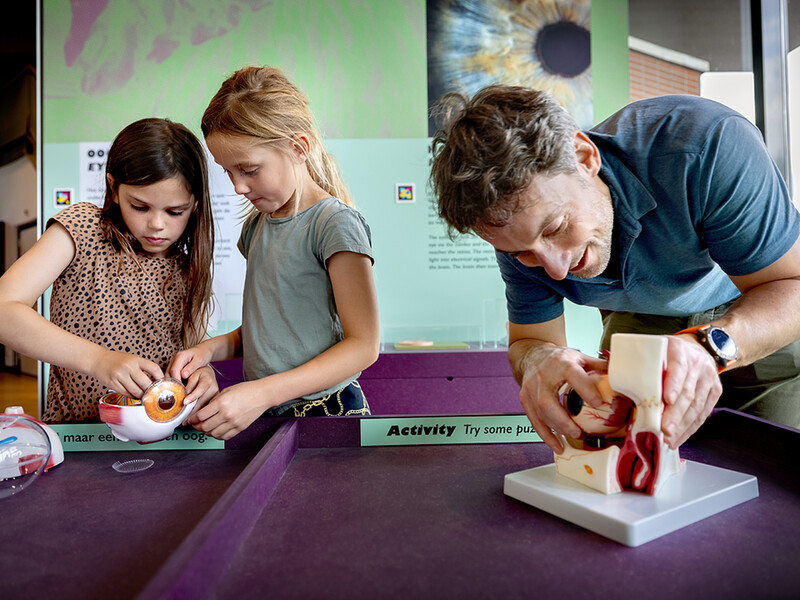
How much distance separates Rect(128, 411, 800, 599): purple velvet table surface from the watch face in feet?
0.57

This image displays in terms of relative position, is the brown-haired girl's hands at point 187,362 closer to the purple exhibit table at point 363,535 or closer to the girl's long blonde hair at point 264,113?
the purple exhibit table at point 363,535

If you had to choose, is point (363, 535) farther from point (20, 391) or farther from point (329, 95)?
point (20, 391)

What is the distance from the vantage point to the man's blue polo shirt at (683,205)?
0.99 m

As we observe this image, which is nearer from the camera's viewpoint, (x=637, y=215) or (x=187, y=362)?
(x=637, y=215)

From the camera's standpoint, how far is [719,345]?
85cm

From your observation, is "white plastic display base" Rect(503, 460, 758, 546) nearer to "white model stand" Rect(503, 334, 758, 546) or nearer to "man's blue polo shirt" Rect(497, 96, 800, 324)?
"white model stand" Rect(503, 334, 758, 546)

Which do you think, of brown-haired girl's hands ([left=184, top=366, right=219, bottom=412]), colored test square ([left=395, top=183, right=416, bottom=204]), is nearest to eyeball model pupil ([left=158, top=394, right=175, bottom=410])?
brown-haired girl's hands ([left=184, top=366, right=219, bottom=412])

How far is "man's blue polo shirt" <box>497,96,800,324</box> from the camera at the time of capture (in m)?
0.99

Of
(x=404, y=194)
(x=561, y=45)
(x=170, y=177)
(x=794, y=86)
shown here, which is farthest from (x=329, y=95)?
(x=794, y=86)

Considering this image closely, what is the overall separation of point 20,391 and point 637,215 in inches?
120

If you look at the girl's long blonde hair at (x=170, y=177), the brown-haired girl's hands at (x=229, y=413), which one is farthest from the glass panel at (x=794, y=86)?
the brown-haired girl's hands at (x=229, y=413)

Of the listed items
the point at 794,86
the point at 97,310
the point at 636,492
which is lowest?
the point at 636,492

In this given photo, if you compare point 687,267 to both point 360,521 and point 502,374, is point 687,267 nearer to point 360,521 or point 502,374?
point 360,521

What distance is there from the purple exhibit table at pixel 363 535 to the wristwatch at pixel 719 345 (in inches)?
6.8
